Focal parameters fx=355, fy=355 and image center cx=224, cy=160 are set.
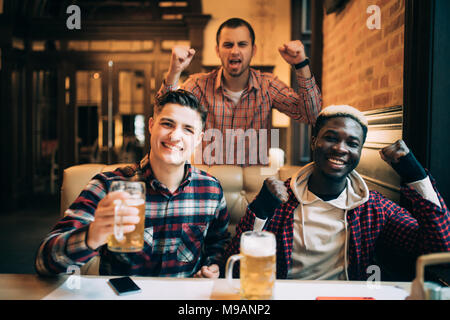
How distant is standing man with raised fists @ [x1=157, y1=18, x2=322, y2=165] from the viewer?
2.08 meters

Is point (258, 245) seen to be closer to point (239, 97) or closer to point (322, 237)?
point (322, 237)

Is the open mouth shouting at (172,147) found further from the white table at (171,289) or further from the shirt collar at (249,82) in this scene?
the shirt collar at (249,82)

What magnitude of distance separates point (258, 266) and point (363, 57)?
5.72ft

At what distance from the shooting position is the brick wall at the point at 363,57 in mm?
1736

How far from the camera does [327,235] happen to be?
1351 mm

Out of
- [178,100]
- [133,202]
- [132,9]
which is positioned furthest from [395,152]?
[132,9]

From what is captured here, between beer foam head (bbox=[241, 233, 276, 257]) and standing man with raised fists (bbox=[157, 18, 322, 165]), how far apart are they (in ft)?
4.00

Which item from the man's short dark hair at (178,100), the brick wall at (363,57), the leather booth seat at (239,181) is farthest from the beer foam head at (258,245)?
the brick wall at (363,57)

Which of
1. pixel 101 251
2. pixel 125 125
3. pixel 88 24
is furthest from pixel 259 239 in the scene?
pixel 88 24

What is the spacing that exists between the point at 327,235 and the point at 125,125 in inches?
182

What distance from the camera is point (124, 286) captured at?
92 centimetres

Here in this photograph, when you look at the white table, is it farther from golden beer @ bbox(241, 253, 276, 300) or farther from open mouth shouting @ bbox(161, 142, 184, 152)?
open mouth shouting @ bbox(161, 142, 184, 152)

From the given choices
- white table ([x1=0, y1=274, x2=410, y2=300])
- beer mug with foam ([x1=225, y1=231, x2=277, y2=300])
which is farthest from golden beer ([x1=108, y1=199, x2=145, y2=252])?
beer mug with foam ([x1=225, y1=231, x2=277, y2=300])

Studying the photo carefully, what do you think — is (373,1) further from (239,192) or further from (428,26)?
(239,192)
